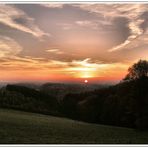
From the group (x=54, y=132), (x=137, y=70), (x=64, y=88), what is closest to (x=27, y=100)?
(x=64, y=88)

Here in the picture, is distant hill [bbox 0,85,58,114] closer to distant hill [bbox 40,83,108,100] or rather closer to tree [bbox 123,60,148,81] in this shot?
distant hill [bbox 40,83,108,100]

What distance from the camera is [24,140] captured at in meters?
8.91

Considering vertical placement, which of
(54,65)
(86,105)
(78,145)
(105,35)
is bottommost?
(78,145)

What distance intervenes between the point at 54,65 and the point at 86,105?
1.17m

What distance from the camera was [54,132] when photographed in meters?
9.20

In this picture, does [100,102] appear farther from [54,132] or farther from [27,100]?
[27,100]

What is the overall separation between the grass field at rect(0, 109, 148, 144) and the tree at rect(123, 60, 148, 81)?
3.87 feet

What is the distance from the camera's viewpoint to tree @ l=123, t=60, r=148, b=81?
9391mm

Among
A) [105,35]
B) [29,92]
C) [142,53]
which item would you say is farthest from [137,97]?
[29,92]

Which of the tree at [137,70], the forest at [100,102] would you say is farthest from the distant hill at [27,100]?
the tree at [137,70]

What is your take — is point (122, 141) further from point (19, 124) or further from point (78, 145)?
point (19, 124)

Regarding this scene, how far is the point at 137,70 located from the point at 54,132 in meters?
2.30

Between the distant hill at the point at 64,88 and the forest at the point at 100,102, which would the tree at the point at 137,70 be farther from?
the distant hill at the point at 64,88

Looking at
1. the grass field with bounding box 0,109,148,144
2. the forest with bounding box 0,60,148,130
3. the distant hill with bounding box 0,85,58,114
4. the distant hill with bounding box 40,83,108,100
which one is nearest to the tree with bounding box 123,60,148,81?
the forest with bounding box 0,60,148,130
